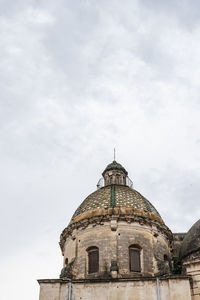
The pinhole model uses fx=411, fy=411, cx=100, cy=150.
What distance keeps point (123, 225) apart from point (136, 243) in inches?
52.5


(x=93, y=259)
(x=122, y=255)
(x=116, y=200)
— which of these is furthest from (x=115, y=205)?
(x=93, y=259)

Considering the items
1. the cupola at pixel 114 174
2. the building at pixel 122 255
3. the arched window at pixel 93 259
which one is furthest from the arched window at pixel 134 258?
the cupola at pixel 114 174

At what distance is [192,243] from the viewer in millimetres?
22438

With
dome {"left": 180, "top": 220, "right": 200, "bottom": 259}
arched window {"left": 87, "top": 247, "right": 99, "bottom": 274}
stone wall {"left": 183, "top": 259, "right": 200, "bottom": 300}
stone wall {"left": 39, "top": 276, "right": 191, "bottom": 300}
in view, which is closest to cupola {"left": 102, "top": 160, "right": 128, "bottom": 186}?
arched window {"left": 87, "top": 247, "right": 99, "bottom": 274}

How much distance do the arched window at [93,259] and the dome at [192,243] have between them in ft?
15.9

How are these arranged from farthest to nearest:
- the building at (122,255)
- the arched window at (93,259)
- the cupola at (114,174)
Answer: the cupola at (114,174), the arched window at (93,259), the building at (122,255)

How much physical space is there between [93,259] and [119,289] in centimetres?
350

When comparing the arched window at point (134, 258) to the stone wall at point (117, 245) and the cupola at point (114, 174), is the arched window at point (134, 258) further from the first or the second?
the cupola at point (114, 174)

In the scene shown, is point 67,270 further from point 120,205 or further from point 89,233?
point 120,205

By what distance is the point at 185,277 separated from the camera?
20344 millimetres

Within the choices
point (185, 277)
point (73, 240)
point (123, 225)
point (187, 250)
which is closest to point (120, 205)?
point (123, 225)

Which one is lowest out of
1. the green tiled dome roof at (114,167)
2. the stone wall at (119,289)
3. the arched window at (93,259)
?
the stone wall at (119,289)

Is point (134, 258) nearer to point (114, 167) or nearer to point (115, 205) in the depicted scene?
point (115, 205)

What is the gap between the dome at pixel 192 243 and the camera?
21906 millimetres
